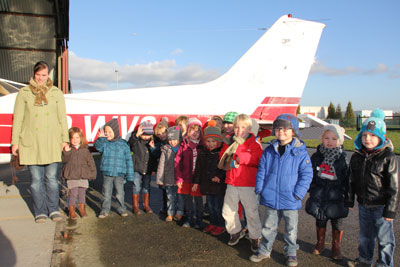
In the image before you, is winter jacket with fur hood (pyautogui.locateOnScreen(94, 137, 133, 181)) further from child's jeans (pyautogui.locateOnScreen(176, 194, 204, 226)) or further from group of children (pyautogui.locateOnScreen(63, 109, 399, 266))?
child's jeans (pyautogui.locateOnScreen(176, 194, 204, 226))

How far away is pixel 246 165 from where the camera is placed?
3.47m

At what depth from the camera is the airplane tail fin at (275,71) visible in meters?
7.35

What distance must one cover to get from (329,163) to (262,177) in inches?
28.9

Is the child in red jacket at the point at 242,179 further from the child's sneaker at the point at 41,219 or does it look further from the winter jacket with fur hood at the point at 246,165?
the child's sneaker at the point at 41,219

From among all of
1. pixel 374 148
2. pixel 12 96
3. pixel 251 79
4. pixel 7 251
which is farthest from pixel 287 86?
pixel 7 251

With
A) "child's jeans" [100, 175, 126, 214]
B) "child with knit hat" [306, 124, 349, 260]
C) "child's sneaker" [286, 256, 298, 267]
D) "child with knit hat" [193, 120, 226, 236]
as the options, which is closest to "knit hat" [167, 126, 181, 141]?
"child with knit hat" [193, 120, 226, 236]

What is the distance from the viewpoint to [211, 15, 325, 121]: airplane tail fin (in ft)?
24.1

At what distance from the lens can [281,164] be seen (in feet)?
10.2

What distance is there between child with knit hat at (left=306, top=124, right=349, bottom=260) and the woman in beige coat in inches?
128

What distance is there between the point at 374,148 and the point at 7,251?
3759 millimetres

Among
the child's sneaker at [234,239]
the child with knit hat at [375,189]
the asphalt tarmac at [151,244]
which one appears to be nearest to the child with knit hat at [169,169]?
the asphalt tarmac at [151,244]

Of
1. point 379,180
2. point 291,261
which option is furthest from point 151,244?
point 379,180

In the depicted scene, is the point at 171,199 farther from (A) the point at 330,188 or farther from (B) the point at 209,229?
(A) the point at 330,188

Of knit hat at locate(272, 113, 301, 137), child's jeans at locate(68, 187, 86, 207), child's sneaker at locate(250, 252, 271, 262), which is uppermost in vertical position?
knit hat at locate(272, 113, 301, 137)
